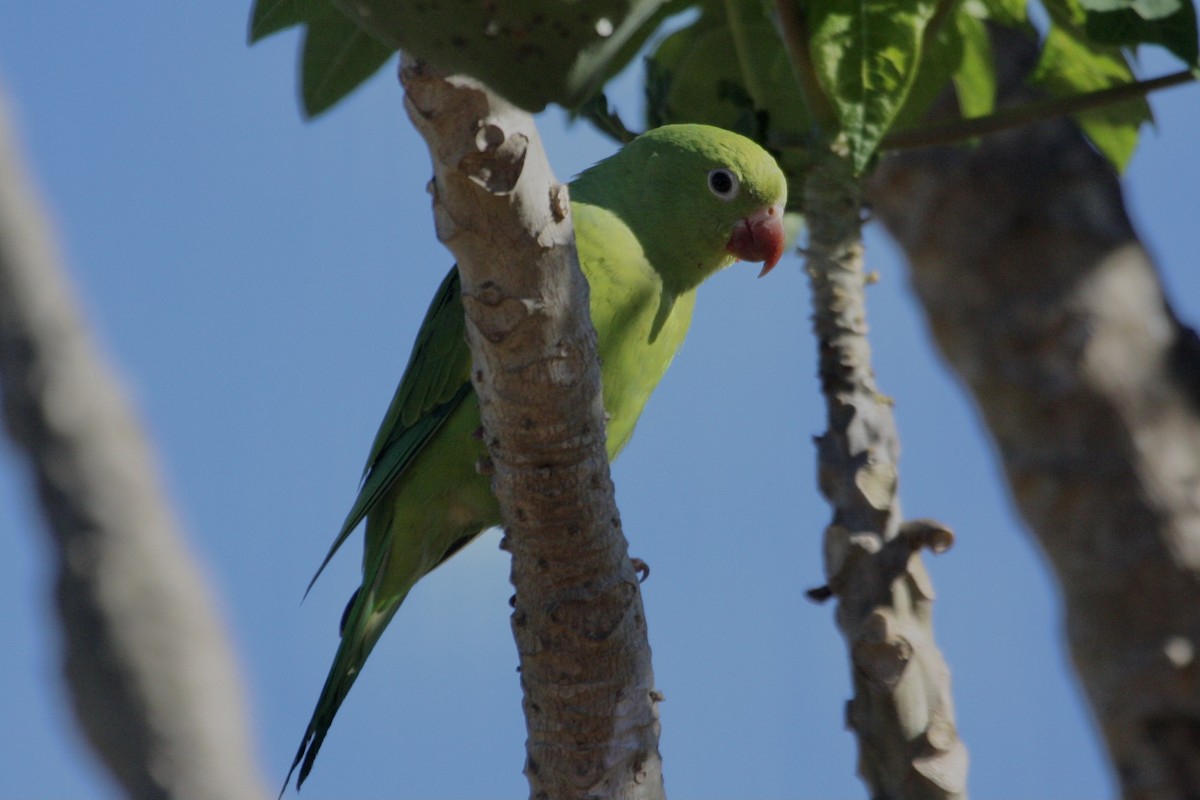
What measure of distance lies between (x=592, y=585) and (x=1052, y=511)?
7.25 ft

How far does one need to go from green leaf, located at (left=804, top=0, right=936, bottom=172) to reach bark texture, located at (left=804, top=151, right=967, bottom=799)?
1.05 feet

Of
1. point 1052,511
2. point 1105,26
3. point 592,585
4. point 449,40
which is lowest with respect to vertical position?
point 592,585

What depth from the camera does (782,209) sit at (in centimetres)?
287

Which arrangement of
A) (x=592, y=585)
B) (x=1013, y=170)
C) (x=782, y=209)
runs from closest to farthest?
(x=592, y=585) → (x=782, y=209) → (x=1013, y=170)

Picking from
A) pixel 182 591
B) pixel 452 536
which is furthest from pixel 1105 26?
pixel 182 591

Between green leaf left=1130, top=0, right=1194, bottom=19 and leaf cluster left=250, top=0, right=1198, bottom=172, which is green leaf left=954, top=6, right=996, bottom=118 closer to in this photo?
leaf cluster left=250, top=0, right=1198, bottom=172

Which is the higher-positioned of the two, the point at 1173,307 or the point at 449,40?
the point at 1173,307

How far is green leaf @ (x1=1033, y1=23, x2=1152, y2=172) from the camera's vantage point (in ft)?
8.05

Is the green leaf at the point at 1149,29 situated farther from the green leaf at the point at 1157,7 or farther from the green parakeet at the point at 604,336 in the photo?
the green parakeet at the point at 604,336

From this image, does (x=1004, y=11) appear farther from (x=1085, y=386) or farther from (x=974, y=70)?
(x=1085, y=386)

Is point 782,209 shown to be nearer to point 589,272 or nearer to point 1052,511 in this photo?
point 589,272

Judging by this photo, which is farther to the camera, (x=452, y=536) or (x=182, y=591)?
(x=182, y=591)

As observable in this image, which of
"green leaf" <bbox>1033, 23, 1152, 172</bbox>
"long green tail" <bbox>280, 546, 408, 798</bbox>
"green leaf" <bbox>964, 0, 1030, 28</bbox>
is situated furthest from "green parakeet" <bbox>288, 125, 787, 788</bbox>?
"green leaf" <bbox>1033, 23, 1152, 172</bbox>

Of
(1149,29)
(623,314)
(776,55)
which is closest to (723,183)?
(776,55)
